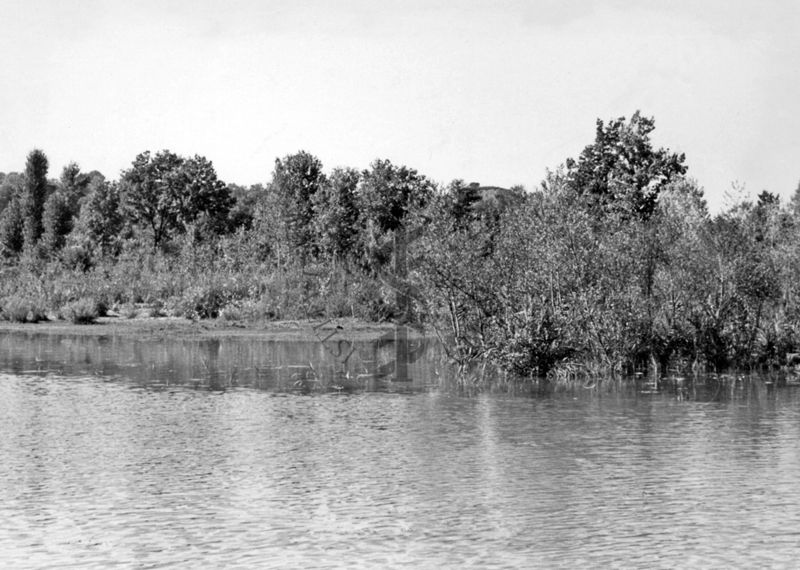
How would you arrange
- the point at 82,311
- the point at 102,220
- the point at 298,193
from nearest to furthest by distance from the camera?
1. the point at 82,311
2. the point at 298,193
3. the point at 102,220

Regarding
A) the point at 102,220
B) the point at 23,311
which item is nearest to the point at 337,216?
the point at 23,311

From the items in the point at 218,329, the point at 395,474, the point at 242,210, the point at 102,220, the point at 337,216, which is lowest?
the point at 395,474

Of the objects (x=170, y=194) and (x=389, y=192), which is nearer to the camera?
(x=389, y=192)

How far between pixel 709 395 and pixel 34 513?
740 inches

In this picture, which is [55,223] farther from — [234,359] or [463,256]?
[463,256]

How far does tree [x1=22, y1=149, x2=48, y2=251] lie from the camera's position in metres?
92.6

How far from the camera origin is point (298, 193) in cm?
7744

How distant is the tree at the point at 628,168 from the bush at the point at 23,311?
31.2 m

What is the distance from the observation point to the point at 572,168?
2798 inches

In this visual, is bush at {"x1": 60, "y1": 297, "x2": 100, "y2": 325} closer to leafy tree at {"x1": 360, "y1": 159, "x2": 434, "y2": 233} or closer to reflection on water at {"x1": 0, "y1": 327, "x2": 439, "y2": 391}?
reflection on water at {"x1": 0, "y1": 327, "x2": 439, "y2": 391}

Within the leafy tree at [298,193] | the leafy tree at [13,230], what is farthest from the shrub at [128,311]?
the leafy tree at [13,230]

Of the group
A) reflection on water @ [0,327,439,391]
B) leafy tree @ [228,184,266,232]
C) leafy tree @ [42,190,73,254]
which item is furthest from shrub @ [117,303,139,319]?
leafy tree @ [42,190,73,254]

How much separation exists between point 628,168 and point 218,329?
1146 inches

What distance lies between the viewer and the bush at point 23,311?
58.5 metres
